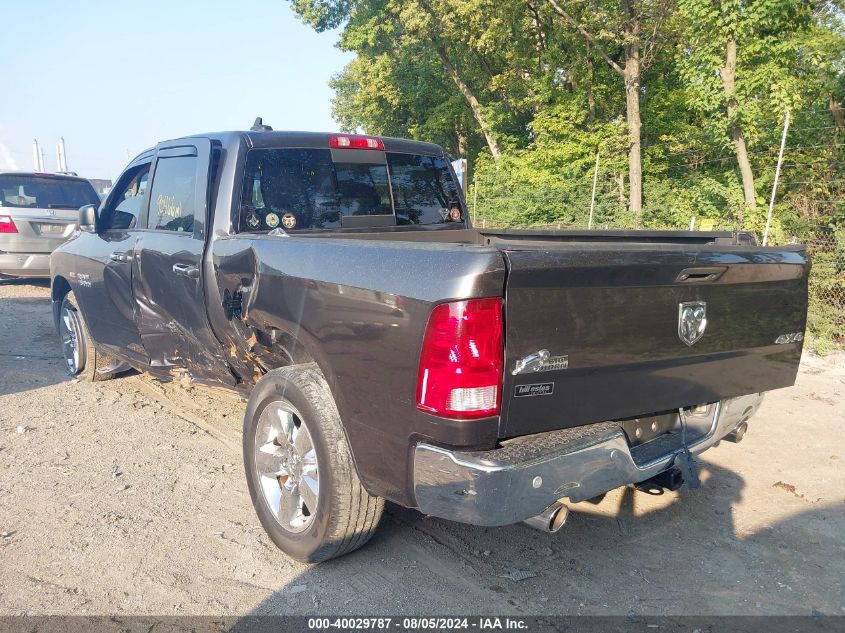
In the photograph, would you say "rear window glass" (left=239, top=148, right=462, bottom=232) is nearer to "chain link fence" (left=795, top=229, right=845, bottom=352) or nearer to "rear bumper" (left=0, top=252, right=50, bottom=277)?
"chain link fence" (left=795, top=229, right=845, bottom=352)

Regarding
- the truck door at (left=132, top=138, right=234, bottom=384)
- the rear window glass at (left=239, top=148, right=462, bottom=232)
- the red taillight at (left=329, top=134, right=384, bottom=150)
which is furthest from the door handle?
the red taillight at (left=329, top=134, right=384, bottom=150)

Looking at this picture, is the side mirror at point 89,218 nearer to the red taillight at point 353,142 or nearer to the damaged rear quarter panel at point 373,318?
the red taillight at point 353,142

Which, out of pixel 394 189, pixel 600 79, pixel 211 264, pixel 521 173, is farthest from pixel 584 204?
pixel 211 264

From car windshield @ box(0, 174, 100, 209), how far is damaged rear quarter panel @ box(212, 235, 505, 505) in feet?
28.3

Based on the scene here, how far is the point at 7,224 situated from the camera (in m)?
9.84

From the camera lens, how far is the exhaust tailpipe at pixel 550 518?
8.59 ft

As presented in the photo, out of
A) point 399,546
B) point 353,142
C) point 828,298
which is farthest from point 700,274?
point 828,298

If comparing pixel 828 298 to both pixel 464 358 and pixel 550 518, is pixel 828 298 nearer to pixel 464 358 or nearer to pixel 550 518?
pixel 550 518

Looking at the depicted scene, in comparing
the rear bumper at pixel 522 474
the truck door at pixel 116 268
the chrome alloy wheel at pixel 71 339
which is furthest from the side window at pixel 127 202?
the rear bumper at pixel 522 474

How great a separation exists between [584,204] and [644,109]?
7.29 metres

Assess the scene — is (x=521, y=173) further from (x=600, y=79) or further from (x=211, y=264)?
(x=211, y=264)

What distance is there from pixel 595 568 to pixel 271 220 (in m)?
2.57

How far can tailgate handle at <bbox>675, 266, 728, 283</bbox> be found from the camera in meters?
2.81

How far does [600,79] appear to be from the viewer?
22094mm
